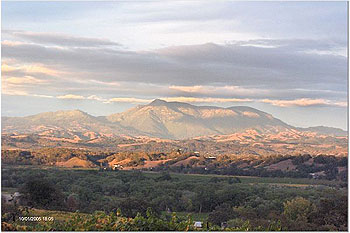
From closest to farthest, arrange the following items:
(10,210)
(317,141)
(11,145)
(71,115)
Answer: (10,210), (11,145), (317,141), (71,115)

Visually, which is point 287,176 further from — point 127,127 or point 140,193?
point 127,127

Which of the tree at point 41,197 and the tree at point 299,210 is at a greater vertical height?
the tree at point 41,197

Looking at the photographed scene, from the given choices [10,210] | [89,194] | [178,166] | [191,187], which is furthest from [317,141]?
[10,210]

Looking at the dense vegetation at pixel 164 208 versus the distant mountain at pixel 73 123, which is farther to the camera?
the distant mountain at pixel 73 123

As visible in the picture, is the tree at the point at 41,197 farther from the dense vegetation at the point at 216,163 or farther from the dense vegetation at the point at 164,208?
the dense vegetation at the point at 216,163

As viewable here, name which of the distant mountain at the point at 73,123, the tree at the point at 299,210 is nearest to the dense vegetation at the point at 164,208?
the tree at the point at 299,210

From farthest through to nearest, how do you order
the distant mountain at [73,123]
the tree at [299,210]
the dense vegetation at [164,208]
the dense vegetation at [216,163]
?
the distant mountain at [73,123], the dense vegetation at [216,163], the tree at [299,210], the dense vegetation at [164,208]

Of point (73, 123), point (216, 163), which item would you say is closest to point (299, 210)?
point (216, 163)

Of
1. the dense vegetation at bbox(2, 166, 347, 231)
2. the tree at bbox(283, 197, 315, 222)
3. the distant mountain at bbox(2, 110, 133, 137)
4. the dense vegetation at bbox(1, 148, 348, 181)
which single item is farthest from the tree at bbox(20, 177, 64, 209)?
the distant mountain at bbox(2, 110, 133, 137)

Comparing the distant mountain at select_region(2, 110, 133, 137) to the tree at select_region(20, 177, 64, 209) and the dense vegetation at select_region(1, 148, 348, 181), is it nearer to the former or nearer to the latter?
the dense vegetation at select_region(1, 148, 348, 181)

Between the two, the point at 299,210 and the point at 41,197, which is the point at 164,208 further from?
the point at 41,197

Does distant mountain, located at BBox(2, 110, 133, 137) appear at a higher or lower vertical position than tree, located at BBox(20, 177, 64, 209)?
lower
